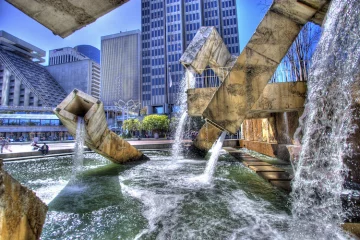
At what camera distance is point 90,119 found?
19.5 feet

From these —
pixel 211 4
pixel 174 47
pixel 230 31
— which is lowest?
pixel 174 47

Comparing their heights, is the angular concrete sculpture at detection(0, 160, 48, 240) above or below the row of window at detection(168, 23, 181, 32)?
below

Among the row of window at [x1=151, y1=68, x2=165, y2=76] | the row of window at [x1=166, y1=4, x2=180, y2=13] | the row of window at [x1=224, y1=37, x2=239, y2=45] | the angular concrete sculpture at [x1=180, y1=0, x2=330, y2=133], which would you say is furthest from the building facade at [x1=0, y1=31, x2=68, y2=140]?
the angular concrete sculpture at [x1=180, y1=0, x2=330, y2=133]

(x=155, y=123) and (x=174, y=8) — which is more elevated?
(x=174, y=8)

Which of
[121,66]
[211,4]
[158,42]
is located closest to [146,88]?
[158,42]

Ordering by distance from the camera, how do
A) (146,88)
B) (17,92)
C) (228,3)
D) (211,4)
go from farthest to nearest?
(17,92), (146,88), (211,4), (228,3)

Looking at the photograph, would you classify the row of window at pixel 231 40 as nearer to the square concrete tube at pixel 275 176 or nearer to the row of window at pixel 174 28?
the row of window at pixel 174 28

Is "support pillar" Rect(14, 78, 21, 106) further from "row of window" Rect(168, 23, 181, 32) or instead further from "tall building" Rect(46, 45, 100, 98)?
"row of window" Rect(168, 23, 181, 32)

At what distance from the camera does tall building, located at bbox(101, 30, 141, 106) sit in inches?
4109

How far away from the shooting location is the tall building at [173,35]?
60719 millimetres

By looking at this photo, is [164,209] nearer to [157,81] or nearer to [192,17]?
[157,81]

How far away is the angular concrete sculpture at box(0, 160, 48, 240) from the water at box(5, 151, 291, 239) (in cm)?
85

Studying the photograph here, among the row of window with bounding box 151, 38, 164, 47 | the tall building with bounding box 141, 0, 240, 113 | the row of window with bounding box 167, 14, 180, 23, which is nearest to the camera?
the tall building with bounding box 141, 0, 240, 113

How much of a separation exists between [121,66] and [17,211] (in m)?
113
